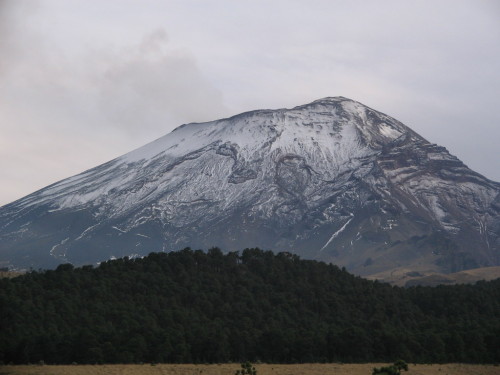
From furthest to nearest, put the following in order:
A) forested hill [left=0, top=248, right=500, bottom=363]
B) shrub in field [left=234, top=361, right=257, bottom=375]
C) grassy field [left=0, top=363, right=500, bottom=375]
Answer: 1. forested hill [left=0, top=248, right=500, bottom=363]
2. grassy field [left=0, top=363, right=500, bottom=375]
3. shrub in field [left=234, top=361, right=257, bottom=375]

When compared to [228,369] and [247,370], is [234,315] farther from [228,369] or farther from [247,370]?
[247,370]

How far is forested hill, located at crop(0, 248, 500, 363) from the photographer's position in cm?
9181

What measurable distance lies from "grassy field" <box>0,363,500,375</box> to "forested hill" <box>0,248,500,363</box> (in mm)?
8090

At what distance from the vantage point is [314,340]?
97188 mm

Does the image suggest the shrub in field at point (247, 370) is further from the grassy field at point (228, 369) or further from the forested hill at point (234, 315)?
the forested hill at point (234, 315)

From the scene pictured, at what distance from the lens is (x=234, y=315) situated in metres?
118

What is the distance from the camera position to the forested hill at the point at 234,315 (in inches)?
3615

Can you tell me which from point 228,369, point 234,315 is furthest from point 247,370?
point 234,315

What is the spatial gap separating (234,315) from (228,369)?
126 ft

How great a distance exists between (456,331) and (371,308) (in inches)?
952

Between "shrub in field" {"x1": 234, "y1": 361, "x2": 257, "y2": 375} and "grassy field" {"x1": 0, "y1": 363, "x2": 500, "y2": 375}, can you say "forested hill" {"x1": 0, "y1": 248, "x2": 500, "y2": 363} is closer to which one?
"grassy field" {"x1": 0, "y1": 363, "x2": 500, "y2": 375}

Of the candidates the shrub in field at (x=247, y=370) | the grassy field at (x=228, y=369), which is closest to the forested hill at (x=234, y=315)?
the grassy field at (x=228, y=369)

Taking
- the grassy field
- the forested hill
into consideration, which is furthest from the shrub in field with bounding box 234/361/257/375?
the forested hill

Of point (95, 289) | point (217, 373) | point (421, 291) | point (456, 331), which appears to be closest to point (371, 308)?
point (421, 291)
